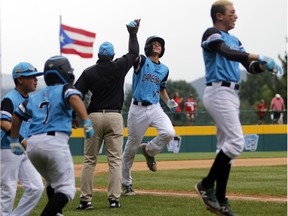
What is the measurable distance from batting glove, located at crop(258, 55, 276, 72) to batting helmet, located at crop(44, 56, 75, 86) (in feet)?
6.46

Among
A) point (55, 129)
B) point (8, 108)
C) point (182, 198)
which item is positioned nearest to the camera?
point (55, 129)

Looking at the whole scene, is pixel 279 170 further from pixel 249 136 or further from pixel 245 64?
pixel 249 136

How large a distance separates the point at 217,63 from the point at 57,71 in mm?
1715

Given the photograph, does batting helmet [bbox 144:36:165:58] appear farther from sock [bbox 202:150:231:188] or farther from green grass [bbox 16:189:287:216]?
sock [bbox 202:150:231:188]

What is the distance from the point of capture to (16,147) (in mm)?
7633

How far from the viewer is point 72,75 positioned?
25.0ft

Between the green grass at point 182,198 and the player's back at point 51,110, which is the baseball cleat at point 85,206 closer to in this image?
the green grass at point 182,198

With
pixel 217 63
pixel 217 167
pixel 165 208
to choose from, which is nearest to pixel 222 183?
pixel 217 167

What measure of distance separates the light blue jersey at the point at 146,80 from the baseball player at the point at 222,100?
313 cm

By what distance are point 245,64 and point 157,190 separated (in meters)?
4.68

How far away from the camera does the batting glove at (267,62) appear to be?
24.5 ft

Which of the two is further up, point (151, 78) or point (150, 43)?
point (150, 43)

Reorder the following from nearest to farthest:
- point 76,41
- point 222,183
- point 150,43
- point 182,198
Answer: point 222,183 → point 182,198 → point 150,43 → point 76,41

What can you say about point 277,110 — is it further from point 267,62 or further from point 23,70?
point 267,62
